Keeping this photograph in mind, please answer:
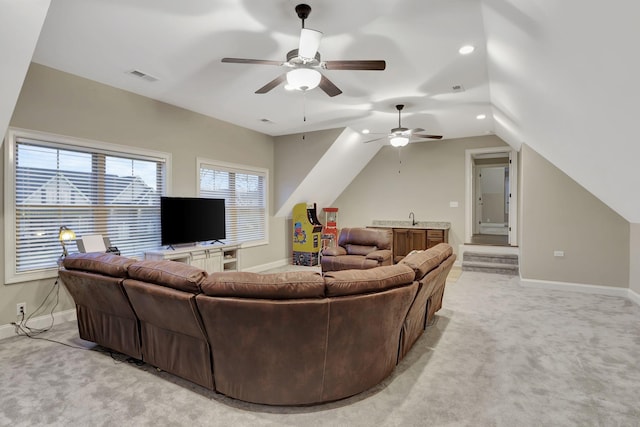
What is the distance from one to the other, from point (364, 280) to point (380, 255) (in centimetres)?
334

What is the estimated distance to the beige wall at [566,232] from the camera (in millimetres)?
4691

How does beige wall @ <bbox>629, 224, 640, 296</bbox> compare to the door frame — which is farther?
the door frame

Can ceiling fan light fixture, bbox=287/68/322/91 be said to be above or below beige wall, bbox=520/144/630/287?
above

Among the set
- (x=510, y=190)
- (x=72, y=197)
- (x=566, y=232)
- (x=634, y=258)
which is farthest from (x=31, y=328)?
(x=510, y=190)

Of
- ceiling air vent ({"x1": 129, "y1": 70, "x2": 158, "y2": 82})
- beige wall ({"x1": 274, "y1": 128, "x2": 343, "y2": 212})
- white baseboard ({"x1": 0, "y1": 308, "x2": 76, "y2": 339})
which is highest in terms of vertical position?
ceiling air vent ({"x1": 129, "y1": 70, "x2": 158, "y2": 82})

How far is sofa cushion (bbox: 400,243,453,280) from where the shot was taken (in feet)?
8.03

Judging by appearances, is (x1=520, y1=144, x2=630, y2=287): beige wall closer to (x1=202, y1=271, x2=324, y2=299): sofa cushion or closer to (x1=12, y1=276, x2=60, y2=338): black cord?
(x1=202, y1=271, x2=324, y2=299): sofa cushion

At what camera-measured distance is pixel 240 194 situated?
6.25 m

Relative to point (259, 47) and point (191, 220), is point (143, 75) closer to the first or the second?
point (259, 47)

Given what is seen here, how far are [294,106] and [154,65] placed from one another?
79.7 inches

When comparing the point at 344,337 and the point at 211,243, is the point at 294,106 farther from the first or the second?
the point at 344,337

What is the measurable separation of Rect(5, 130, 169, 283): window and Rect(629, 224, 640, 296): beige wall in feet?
22.3

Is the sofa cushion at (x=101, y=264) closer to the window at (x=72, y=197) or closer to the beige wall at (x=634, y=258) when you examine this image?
the window at (x=72, y=197)

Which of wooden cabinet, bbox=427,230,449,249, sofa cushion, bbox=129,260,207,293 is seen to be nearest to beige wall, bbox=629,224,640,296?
wooden cabinet, bbox=427,230,449,249
